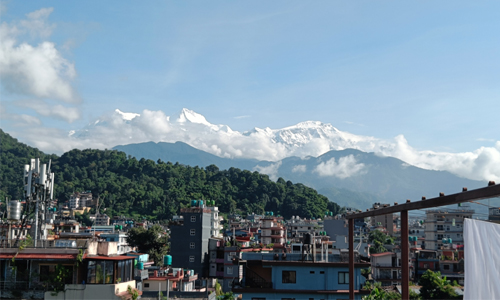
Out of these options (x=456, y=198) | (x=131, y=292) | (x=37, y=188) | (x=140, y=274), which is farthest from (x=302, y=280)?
(x=456, y=198)

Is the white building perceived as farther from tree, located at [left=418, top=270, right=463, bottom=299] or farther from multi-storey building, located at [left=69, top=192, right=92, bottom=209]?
multi-storey building, located at [left=69, top=192, right=92, bottom=209]

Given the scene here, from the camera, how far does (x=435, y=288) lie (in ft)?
104

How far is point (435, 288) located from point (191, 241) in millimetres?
24551

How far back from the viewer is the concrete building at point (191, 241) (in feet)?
156

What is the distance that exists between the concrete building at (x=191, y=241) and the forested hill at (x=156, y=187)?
5518 cm

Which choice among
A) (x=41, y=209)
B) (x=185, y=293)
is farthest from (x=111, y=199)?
(x=41, y=209)

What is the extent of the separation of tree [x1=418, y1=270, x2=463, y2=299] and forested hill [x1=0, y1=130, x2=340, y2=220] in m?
76.2

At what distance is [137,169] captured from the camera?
5600 inches

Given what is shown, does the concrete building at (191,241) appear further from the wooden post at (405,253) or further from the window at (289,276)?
the wooden post at (405,253)

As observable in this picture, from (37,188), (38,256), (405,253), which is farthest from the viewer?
(37,188)

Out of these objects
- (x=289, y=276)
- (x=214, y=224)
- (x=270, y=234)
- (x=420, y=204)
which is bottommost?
(x=289, y=276)

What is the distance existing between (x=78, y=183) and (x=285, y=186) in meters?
58.8

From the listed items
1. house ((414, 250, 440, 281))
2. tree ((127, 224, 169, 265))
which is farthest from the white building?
house ((414, 250, 440, 281))

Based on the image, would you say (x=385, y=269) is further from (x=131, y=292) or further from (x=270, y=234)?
(x=131, y=292)
